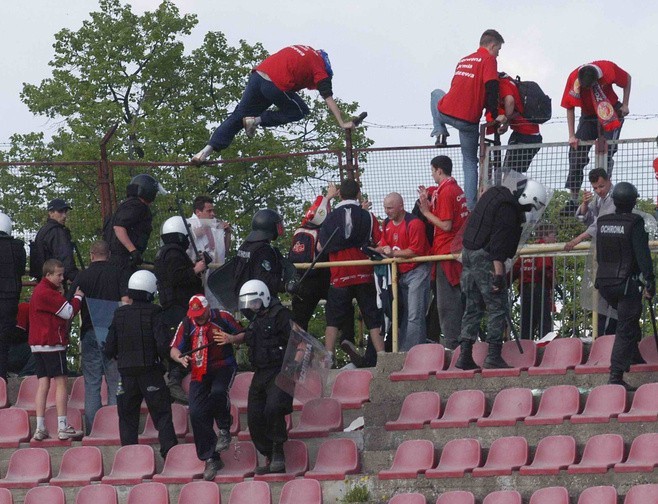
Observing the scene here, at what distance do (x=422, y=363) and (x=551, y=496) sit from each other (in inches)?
98.2

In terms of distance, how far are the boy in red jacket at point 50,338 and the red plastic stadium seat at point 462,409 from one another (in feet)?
11.0

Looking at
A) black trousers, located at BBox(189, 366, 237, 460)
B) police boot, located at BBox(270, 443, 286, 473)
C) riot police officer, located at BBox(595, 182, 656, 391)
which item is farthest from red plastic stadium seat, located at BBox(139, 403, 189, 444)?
riot police officer, located at BBox(595, 182, 656, 391)

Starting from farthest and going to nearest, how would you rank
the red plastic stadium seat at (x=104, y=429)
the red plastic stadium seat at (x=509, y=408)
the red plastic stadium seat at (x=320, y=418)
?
the red plastic stadium seat at (x=104, y=429) → the red plastic stadium seat at (x=320, y=418) → the red plastic stadium seat at (x=509, y=408)

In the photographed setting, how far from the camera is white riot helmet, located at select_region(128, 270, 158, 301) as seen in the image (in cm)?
1500

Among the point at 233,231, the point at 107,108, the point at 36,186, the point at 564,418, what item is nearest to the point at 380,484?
the point at 564,418

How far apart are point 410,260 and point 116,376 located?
9.38 ft

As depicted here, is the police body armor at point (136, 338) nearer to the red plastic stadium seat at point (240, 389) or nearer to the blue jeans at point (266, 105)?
the red plastic stadium seat at point (240, 389)

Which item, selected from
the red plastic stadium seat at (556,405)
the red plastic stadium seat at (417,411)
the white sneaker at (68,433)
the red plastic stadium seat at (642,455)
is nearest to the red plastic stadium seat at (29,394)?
the white sneaker at (68,433)

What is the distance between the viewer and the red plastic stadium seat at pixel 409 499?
13273mm

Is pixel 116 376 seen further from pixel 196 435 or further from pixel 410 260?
pixel 410 260

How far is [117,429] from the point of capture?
15492mm

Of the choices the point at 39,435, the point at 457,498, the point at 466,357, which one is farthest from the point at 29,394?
the point at 457,498

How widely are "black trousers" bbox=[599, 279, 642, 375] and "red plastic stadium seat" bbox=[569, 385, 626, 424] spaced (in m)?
0.18

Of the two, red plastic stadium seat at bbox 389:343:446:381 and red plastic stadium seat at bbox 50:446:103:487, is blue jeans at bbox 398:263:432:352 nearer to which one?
red plastic stadium seat at bbox 389:343:446:381
